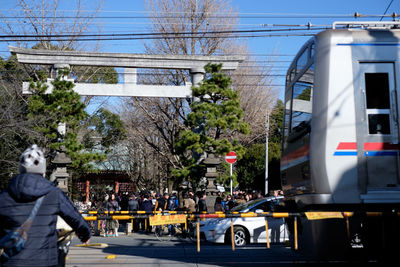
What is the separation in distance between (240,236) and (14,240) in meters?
9.95

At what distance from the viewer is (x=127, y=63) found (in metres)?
18.7

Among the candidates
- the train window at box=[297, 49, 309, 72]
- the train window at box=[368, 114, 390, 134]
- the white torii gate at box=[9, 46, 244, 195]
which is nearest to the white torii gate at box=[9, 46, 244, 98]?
the white torii gate at box=[9, 46, 244, 195]

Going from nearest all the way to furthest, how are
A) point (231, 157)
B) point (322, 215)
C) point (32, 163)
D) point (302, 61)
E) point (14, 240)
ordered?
1. point (14, 240)
2. point (32, 163)
3. point (322, 215)
4. point (302, 61)
5. point (231, 157)

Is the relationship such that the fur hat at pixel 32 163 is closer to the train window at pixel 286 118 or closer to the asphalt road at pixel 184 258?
the asphalt road at pixel 184 258

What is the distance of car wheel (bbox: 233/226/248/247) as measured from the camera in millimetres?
12720

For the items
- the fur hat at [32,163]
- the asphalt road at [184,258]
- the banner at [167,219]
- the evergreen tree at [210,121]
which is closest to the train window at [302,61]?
the asphalt road at [184,258]

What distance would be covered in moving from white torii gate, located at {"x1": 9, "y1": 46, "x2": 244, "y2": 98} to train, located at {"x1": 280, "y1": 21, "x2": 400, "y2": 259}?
11744mm

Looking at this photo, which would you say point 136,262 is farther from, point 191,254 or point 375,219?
point 375,219

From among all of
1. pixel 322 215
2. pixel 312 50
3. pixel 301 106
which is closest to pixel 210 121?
pixel 301 106

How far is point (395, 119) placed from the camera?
689 cm

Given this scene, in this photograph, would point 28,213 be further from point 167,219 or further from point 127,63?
point 127,63

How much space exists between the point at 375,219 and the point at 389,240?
0.47 meters

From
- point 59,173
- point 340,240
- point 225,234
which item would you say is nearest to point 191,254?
point 225,234

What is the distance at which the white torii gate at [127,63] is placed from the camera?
1852 cm
